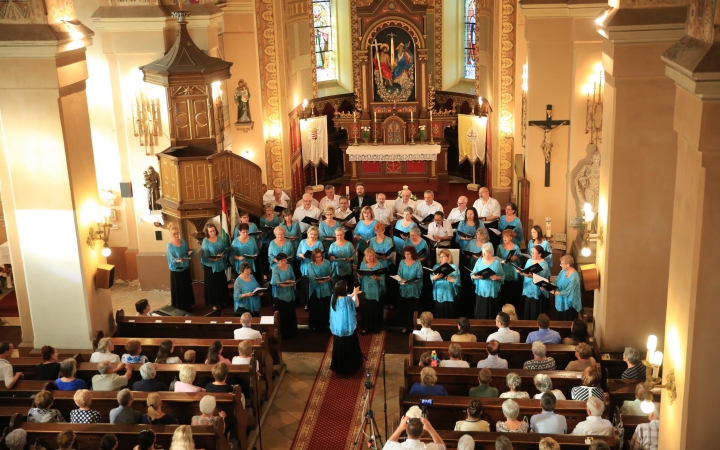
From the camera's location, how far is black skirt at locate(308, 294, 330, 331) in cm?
1305

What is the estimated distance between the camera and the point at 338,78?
23.1m

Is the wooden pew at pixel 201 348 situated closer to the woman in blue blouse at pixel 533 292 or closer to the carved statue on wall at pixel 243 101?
the woman in blue blouse at pixel 533 292

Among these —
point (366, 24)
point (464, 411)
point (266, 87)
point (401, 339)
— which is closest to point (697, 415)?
point (464, 411)

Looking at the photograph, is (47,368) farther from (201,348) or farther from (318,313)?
(318,313)

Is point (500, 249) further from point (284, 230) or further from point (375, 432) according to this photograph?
point (375, 432)

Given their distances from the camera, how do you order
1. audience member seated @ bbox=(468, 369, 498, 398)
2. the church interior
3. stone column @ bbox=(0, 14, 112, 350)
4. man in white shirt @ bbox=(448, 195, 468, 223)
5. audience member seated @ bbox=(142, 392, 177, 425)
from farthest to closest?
1. man in white shirt @ bbox=(448, 195, 468, 223)
2. stone column @ bbox=(0, 14, 112, 350)
3. audience member seated @ bbox=(468, 369, 498, 398)
4. audience member seated @ bbox=(142, 392, 177, 425)
5. the church interior

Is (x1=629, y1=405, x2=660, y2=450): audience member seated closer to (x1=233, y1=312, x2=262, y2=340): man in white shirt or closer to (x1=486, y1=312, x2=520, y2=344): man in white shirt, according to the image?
(x1=486, y1=312, x2=520, y2=344): man in white shirt

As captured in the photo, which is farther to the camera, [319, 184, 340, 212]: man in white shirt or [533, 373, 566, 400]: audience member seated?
[319, 184, 340, 212]: man in white shirt

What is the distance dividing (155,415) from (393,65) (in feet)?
50.3

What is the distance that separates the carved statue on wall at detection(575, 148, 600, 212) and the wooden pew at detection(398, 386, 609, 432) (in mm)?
5661

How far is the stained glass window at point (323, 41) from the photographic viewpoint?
22.3 meters

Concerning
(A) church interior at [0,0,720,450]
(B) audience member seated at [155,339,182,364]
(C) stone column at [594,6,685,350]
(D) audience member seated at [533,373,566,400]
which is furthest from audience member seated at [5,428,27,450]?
(C) stone column at [594,6,685,350]

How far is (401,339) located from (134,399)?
4.88 metres

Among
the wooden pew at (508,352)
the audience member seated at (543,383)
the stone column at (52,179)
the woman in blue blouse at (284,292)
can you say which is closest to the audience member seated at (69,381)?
the stone column at (52,179)
